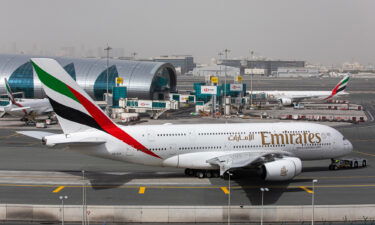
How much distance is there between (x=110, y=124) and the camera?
41219 millimetres

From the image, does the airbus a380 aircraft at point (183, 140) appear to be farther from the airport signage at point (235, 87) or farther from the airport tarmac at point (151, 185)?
the airport signage at point (235, 87)

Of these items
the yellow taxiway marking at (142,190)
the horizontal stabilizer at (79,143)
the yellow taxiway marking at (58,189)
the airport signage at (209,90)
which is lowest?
the yellow taxiway marking at (142,190)

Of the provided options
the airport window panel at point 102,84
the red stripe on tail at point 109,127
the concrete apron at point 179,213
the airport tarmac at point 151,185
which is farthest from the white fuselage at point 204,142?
the airport window panel at point 102,84

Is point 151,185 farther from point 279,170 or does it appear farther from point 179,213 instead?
point 279,170

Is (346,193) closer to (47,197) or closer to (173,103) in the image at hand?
(47,197)

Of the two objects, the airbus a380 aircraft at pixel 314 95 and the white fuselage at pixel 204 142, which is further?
the airbus a380 aircraft at pixel 314 95

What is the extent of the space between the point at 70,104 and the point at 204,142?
12500 millimetres

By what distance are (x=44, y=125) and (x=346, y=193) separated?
6373 centimetres

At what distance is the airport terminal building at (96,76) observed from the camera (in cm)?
12712

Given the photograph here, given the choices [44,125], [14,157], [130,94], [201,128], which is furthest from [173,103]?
[201,128]

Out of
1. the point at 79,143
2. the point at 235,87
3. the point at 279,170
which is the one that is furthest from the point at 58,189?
the point at 235,87

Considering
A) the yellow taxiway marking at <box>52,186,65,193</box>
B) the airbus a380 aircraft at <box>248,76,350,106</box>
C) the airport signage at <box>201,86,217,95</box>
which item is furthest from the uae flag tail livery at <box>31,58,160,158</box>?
the airbus a380 aircraft at <box>248,76,350,106</box>

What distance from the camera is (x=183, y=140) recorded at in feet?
139

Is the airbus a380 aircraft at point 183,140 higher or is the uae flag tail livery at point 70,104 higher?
the uae flag tail livery at point 70,104
